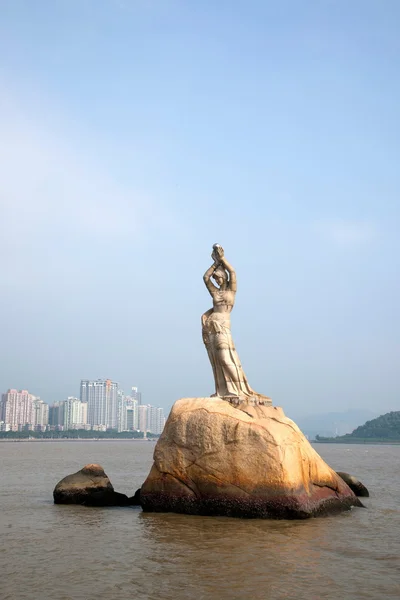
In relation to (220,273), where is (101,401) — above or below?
above

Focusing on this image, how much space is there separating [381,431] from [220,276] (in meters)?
127

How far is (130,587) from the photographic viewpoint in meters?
8.36

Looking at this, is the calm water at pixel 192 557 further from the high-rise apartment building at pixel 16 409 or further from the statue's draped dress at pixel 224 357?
the high-rise apartment building at pixel 16 409

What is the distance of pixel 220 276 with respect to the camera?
15.5 metres

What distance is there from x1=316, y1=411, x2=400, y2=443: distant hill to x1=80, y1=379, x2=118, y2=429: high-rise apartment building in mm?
71624

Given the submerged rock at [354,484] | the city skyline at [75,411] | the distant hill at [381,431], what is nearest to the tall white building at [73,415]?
the city skyline at [75,411]

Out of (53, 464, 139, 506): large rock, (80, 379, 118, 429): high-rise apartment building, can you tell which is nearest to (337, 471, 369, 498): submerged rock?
(53, 464, 139, 506): large rock

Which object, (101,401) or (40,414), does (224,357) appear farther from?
(101,401)

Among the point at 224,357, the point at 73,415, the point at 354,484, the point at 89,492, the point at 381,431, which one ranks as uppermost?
the point at 73,415

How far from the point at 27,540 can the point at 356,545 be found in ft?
18.6

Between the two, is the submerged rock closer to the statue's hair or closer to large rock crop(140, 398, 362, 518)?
large rock crop(140, 398, 362, 518)

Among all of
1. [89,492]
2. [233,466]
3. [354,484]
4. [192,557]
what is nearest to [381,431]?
[354,484]

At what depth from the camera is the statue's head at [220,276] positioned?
15484mm

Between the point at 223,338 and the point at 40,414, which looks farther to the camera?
the point at 40,414
